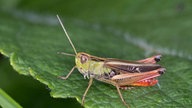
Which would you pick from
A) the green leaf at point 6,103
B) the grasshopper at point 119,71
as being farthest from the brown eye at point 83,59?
the green leaf at point 6,103

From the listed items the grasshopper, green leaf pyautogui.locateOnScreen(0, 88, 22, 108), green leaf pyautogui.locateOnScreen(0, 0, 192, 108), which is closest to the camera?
green leaf pyautogui.locateOnScreen(0, 88, 22, 108)

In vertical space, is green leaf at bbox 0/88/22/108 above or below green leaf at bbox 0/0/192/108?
above

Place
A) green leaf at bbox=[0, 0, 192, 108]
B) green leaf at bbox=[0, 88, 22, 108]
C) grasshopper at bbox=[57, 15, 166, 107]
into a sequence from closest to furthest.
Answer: green leaf at bbox=[0, 88, 22, 108] → green leaf at bbox=[0, 0, 192, 108] → grasshopper at bbox=[57, 15, 166, 107]


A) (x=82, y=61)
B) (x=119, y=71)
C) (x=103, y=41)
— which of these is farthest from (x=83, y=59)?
(x=103, y=41)

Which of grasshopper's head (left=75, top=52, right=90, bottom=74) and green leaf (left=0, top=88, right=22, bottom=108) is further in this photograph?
grasshopper's head (left=75, top=52, right=90, bottom=74)

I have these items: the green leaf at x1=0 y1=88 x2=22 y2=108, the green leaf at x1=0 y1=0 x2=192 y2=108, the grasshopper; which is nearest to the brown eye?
the grasshopper

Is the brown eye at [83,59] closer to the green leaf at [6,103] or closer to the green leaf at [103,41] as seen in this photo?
the green leaf at [103,41]

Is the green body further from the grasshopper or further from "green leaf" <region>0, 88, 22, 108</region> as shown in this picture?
"green leaf" <region>0, 88, 22, 108</region>
